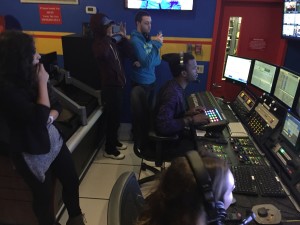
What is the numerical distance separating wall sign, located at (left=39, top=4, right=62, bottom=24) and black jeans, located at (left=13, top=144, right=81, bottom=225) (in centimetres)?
214

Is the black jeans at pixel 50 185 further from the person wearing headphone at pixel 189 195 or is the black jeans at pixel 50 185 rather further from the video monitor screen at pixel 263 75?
the video monitor screen at pixel 263 75

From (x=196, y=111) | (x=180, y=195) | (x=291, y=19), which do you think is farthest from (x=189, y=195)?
(x=291, y=19)

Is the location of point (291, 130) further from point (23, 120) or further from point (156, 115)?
point (23, 120)

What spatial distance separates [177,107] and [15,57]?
3.99ft

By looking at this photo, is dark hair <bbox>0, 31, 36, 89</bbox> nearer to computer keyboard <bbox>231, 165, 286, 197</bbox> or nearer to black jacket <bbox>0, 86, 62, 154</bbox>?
black jacket <bbox>0, 86, 62, 154</bbox>

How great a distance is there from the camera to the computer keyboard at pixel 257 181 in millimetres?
1379

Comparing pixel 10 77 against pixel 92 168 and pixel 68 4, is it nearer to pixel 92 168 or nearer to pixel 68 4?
pixel 92 168

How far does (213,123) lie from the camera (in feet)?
6.68

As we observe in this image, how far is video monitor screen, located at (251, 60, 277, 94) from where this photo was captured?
226 cm

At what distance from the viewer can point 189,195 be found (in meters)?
0.79

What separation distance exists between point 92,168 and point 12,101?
5.39 feet

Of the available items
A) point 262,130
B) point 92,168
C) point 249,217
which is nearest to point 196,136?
point 262,130

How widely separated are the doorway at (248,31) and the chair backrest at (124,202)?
7.59 feet

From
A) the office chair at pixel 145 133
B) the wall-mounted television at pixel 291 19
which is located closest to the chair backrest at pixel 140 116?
the office chair at pixel 145 133
